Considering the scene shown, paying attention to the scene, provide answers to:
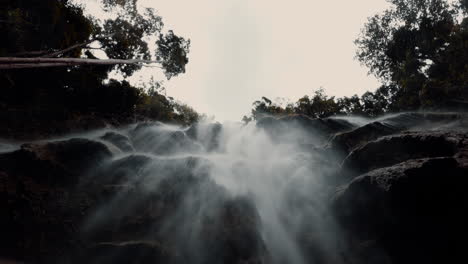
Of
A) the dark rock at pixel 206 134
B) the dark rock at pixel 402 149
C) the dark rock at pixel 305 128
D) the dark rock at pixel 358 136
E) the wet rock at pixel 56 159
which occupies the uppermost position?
the dark rock at pixel 206 134

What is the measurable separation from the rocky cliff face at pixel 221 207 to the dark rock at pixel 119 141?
2.12 metres

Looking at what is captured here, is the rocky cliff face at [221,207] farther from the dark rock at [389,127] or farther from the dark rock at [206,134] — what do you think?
the dark rock at [206,134]

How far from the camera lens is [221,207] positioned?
858 centimetres

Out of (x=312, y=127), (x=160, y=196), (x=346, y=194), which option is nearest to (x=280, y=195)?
(x=346, y=194)

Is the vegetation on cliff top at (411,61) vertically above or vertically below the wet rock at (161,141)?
above

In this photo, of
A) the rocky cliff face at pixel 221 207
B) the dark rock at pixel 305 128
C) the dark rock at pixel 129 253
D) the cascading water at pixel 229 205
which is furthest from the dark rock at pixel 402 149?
the dark rock at pixel 129 253

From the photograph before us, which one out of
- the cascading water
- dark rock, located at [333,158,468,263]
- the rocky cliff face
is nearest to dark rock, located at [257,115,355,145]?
the cascading water

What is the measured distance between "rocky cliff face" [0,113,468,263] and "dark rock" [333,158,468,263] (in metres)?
0.03

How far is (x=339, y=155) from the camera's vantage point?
1244cm

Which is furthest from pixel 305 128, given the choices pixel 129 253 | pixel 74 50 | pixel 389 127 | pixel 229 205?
pixel 74 50

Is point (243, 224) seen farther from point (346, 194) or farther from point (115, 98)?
point (115, 98)

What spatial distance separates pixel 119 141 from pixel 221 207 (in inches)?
349

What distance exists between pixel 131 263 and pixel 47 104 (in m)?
15.8

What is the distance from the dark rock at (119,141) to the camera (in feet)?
46.3
